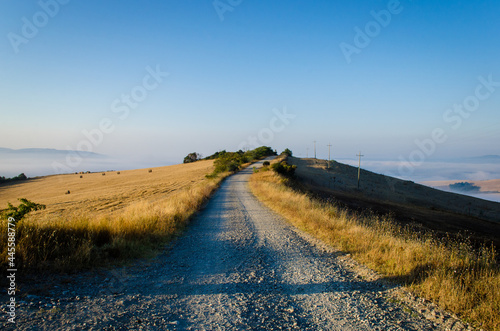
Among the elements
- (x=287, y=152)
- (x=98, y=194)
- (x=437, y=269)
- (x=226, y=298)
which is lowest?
(x=98, y=194)

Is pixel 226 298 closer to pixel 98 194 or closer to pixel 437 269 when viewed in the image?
pixel 437 269

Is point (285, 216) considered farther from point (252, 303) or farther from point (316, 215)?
point (252, 303)

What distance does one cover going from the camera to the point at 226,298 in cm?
428

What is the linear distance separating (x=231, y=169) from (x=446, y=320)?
145 ft

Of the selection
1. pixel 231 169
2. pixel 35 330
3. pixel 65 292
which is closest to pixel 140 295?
pixel 65 292

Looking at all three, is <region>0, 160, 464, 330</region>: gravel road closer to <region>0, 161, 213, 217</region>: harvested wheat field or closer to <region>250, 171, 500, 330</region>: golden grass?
<region>250, 171, 500, 330</region>: golden grass

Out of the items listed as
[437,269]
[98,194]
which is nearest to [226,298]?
[437,269]

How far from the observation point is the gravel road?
11.6 ft

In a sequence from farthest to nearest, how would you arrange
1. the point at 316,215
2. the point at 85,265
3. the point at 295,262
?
the point at 316,215, the point at 295,262, the point at 85,265

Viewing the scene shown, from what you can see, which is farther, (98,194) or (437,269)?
(98,194)

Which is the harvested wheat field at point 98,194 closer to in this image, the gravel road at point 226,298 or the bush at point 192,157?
the gravel road at point 226,298

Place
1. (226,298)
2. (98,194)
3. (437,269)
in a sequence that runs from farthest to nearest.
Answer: (98,194) → (437,269) → (226,298)

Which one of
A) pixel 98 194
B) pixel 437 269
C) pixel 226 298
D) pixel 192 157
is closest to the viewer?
pixel 226 298

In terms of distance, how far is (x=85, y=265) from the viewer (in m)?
5.12
